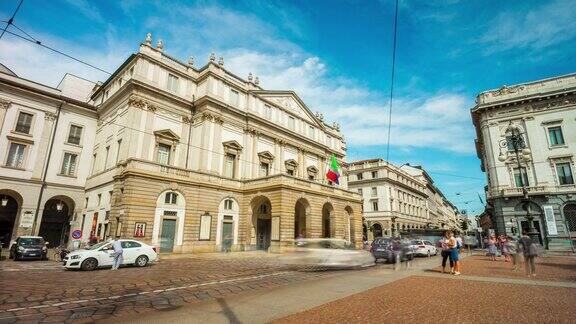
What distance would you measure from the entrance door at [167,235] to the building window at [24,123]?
15.9m

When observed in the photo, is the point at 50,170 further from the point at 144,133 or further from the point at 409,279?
the point at 409,279

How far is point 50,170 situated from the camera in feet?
90.9

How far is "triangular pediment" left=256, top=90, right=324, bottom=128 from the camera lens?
35469 mm

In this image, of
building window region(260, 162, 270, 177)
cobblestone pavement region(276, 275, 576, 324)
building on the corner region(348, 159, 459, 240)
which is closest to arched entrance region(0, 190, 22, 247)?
building window region(260, 162, 270, 177)

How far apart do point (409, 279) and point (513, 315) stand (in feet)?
17.0

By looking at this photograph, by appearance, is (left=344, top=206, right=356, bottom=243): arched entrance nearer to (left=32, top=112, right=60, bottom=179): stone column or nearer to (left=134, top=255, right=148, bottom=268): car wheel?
(left=134, top=255, right=148, bottom=268): car wheel

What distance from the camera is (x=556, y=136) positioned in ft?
109

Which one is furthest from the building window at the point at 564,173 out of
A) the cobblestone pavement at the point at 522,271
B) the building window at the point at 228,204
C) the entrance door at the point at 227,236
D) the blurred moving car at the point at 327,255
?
the entrance door at the point at 227,236

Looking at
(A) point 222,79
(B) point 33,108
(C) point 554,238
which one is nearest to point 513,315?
(A) point 222,79

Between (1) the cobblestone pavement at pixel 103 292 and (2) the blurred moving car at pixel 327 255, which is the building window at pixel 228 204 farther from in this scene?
(1) the cobblestone pavement at pixel 103 292

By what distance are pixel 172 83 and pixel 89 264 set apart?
18497 millimetres

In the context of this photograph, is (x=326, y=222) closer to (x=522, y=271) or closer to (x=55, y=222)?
(x=522, y=271)

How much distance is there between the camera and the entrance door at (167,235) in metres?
23.2

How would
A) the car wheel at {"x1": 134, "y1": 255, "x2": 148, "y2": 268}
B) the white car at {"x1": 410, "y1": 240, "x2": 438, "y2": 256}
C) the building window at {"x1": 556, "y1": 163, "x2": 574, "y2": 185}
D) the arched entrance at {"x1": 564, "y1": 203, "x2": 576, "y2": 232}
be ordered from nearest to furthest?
the car wheel at {"x1": 134, "y1": 255, "x2": 148, "y2": 268} < the white car at {"x1": 410, "y1": 240, "x2": 438, "y2": 256} < the arched entrance at {"x1": 564, "y1": 203, "x2": 576, "y2": 232} < the building window at {"x1": 556, "y1": 163, "x2": 574, "y2": 185}
